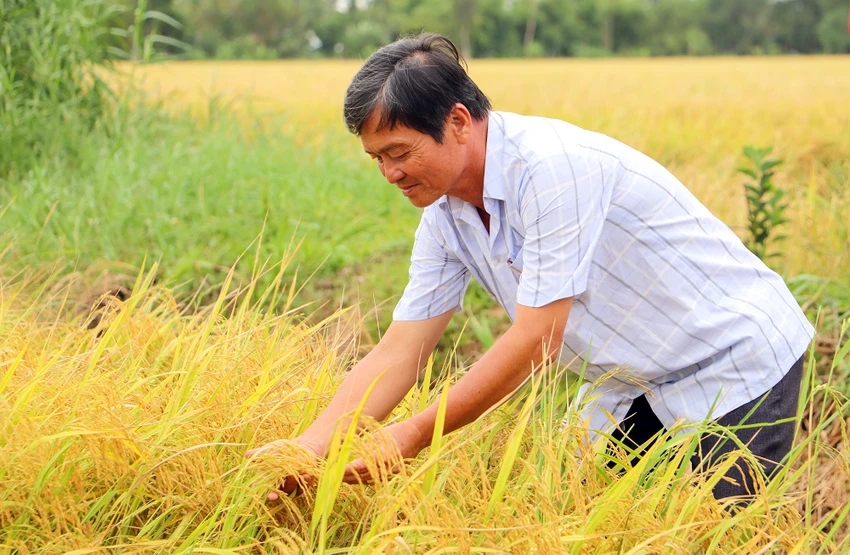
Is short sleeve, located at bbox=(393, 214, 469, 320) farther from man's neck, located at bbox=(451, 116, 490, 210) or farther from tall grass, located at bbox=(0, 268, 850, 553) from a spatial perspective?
tall grass, located at bbox=(0, 268, 850, 553)

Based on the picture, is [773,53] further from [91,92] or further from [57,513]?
[57,513]

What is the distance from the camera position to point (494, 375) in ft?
5.21

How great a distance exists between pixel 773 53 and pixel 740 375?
46317 millimetres

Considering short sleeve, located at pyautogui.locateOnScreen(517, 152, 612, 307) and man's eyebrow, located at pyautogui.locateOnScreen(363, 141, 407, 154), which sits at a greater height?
man's eyebrow, located at pyautogui.locateOnScreen(363, 141, 407, 154)

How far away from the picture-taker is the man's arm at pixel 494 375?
156cm

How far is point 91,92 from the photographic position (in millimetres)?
5406

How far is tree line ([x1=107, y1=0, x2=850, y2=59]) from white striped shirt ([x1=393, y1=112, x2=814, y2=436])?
4657 centimetres

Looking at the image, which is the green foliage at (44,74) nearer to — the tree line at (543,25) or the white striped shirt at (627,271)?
the white striped shirt at (627,271)

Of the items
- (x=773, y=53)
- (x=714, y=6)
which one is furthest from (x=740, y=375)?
(x=714, y=6)

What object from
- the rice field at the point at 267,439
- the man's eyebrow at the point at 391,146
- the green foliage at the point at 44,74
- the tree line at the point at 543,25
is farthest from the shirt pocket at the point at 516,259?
the tree line at the point at 543,25

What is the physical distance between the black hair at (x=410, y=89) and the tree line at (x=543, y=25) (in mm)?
46685

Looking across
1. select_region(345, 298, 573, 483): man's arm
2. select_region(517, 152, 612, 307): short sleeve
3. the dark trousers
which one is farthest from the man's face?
the dark trousers

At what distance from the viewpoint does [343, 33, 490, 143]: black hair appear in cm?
161

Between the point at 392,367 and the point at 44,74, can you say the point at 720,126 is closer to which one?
the point at 44,74
